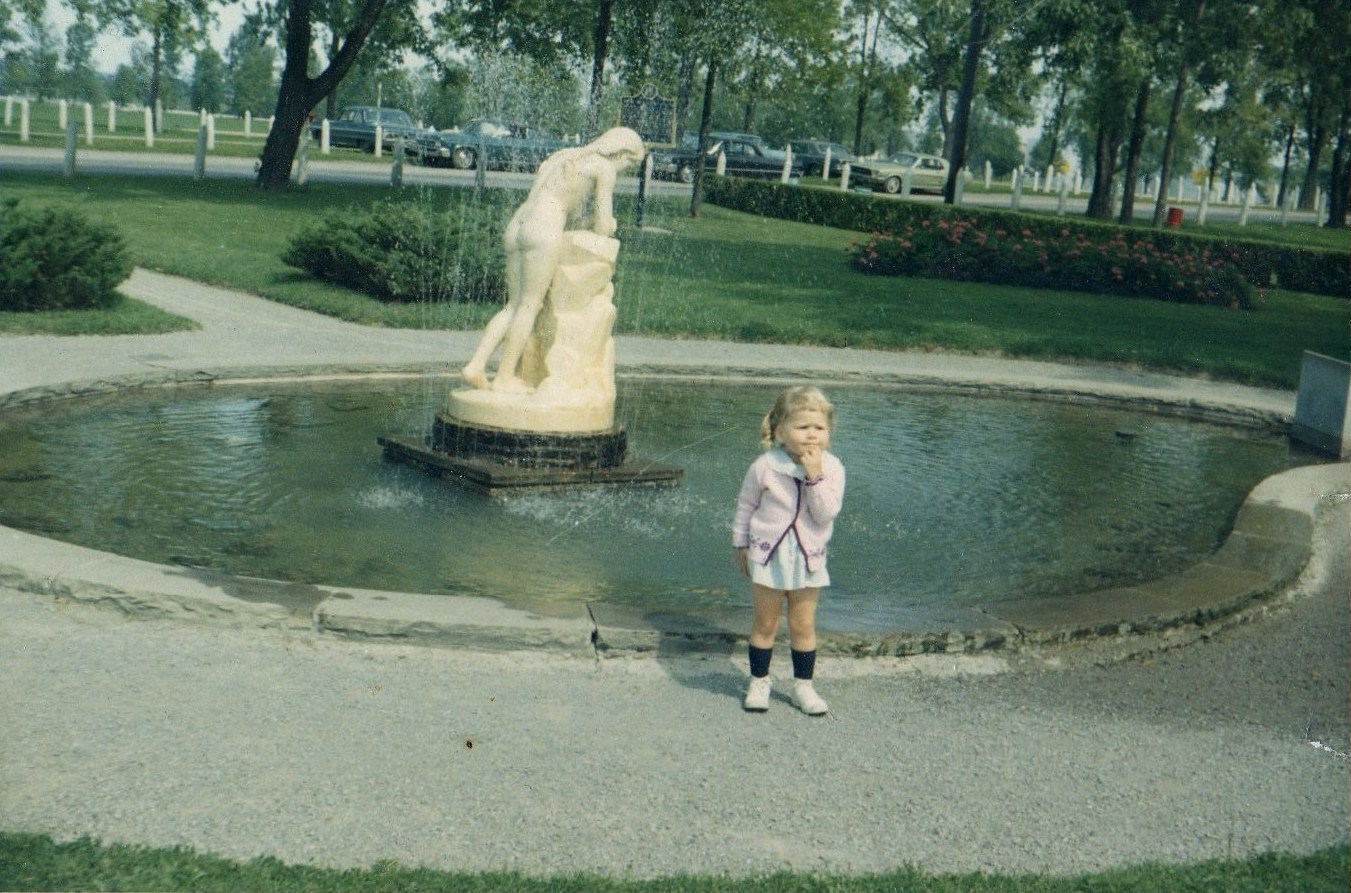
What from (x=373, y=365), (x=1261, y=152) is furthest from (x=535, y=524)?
(x=1261, y=152)

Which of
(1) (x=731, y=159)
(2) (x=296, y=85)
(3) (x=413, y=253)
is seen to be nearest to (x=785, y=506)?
(3) (x=413, y=253)

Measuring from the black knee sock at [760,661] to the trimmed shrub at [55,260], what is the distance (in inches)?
447

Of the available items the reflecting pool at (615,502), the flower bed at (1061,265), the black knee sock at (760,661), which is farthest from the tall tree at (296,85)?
the black knee sock at (760,661)

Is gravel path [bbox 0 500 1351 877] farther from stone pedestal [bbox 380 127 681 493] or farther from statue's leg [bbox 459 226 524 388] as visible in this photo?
statue's leg [bbox 459 226 524 388]

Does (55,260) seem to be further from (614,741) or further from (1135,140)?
(1135,140)

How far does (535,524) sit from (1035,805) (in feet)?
14.1

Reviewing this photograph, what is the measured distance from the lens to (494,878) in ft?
13.6

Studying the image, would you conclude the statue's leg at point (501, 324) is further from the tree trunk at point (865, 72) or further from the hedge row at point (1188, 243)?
the tree trunk at point (865, 72)

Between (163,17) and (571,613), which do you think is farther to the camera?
(163,17)

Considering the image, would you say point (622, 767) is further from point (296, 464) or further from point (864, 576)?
point (296, 464)

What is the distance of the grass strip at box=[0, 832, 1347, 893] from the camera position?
3957 mm

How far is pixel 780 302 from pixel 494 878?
53.1 feet

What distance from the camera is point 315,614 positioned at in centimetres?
624

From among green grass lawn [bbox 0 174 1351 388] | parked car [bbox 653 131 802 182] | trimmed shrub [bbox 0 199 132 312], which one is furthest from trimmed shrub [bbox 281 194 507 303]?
parked car [bbox 653 131 802 182]
